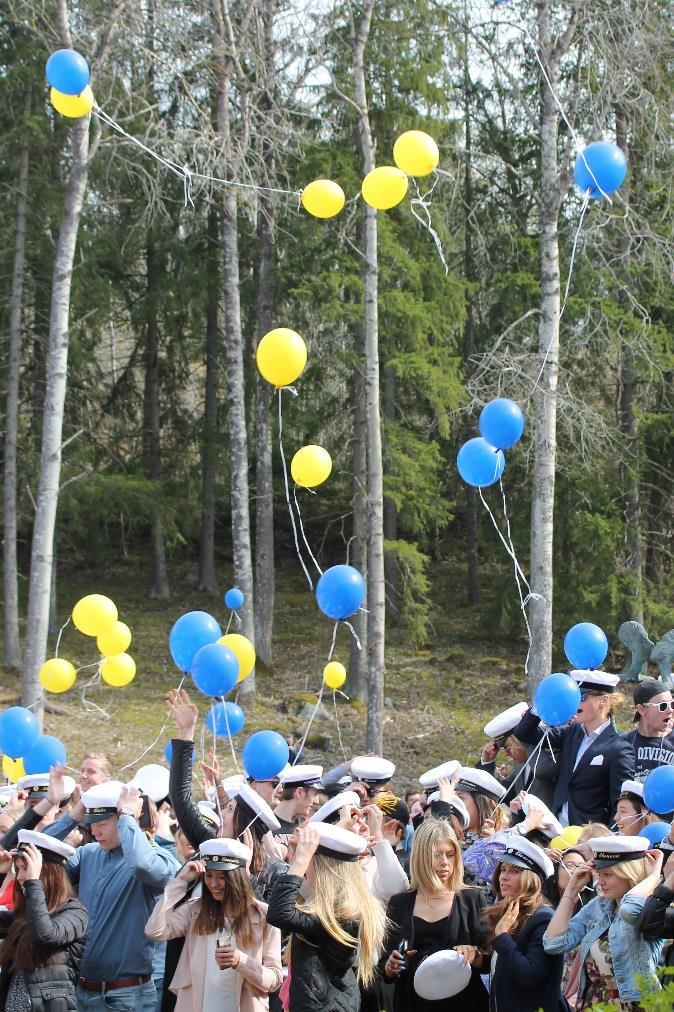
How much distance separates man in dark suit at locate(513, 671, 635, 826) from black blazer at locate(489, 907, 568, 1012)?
6.27 feet

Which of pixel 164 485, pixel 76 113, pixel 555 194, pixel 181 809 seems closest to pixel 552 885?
pixel 181 809

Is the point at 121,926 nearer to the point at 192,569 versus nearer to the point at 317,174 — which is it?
the point at 317,174

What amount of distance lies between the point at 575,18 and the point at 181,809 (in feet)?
32.2

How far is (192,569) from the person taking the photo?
2412 centimetres

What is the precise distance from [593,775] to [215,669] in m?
2.12

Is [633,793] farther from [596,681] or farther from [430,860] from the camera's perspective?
[596,681]

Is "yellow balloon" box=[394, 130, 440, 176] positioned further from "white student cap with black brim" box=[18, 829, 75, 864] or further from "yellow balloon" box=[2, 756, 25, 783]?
"white student cap with black brim" box=[18, 829, 75, 864]

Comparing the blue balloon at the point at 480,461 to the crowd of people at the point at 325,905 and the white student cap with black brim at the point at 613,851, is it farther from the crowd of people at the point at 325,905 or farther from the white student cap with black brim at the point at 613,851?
the white student cap with black brim at the point at 613,851

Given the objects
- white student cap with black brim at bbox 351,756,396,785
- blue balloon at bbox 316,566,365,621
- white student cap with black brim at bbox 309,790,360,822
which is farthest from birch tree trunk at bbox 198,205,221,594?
white student cap with black brim at bbox 309,790,360,822

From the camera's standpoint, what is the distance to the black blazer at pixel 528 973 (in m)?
4.42

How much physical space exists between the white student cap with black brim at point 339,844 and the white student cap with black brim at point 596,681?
2.48 meters

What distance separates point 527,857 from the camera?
468cm

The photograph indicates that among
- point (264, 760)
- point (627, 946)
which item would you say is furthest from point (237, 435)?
point (627, 946)

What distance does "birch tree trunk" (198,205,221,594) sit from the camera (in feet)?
71.1
